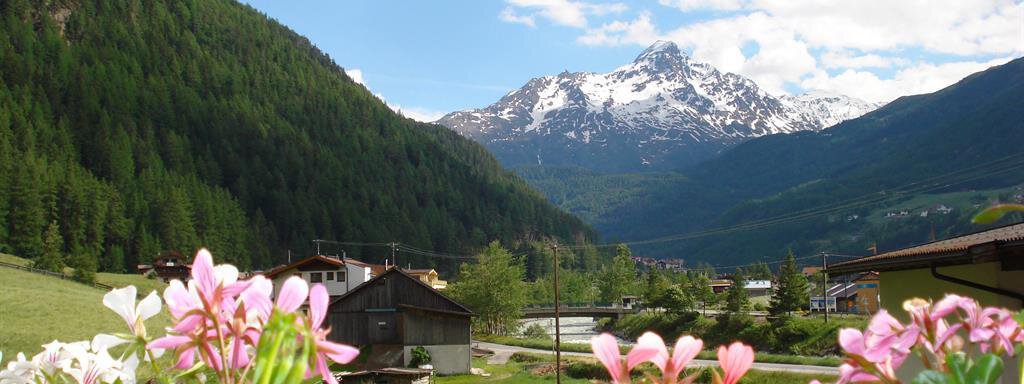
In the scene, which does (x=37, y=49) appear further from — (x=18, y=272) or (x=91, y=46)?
(x=18, y=272)

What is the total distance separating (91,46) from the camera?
14788cm

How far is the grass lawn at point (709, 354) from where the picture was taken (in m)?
36.9

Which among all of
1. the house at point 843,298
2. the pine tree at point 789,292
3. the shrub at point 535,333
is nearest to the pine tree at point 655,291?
the shrub at point 535,333

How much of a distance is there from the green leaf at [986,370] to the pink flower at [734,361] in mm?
214

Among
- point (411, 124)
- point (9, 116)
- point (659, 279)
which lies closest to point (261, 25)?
point (411, 124)

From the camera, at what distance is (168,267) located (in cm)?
7331

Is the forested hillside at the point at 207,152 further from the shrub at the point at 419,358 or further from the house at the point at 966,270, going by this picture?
the house at the point at 966,270

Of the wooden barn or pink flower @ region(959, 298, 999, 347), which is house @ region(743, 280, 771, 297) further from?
pink flower @ region(959, 298, 999, 347)

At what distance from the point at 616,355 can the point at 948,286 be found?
26.5 ft

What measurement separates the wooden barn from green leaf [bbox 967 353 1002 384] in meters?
40.9

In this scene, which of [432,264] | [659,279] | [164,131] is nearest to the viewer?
[659,279]

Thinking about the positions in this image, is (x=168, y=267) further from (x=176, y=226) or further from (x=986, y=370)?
(x=986, y=370)

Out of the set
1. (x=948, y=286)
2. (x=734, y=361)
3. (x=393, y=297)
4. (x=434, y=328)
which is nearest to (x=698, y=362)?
(x=434, y=328)

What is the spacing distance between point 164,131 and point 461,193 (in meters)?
56.1
